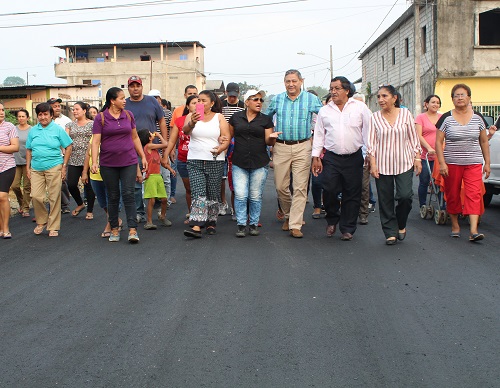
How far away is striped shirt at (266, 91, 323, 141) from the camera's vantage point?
9359 millimetres

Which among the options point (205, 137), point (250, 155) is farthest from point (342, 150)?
point (205, 137)

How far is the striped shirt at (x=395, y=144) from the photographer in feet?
28.6

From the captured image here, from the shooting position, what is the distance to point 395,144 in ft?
28.6

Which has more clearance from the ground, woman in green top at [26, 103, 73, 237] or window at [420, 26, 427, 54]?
window at [420, 26, 427, 54]

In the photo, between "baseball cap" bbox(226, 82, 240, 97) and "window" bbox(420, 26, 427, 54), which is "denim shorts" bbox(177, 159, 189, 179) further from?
"window" bbox(420, 26, 427, 54)

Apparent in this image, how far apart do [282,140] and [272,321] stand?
4428mm

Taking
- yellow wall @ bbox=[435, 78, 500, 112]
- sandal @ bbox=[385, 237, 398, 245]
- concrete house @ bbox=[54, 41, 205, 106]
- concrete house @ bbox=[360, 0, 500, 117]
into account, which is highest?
concrete house @ bbox=[54, 41, 205, 106]

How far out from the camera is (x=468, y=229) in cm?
990

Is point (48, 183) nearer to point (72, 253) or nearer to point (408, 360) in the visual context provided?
point (72, 253)

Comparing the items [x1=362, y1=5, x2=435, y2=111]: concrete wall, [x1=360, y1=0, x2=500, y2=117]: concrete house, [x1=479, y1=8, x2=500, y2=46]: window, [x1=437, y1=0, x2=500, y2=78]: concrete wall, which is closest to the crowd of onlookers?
[x1=362, y1=5, x2=435, y2=111]: concrete wall

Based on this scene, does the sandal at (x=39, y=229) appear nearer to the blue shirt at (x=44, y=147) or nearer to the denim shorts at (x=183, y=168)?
the blue shirt at (x=44, y=147)

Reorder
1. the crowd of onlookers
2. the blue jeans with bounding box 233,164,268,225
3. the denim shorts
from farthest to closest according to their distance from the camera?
the denim shorts, the blue jeans with bounding box 233,164,268,225, the crowd of onlookers

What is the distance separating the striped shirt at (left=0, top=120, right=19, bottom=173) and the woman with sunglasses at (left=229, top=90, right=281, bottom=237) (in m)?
3.15

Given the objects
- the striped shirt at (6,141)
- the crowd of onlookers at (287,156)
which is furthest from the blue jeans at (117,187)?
the striped shirt at (6,141)
